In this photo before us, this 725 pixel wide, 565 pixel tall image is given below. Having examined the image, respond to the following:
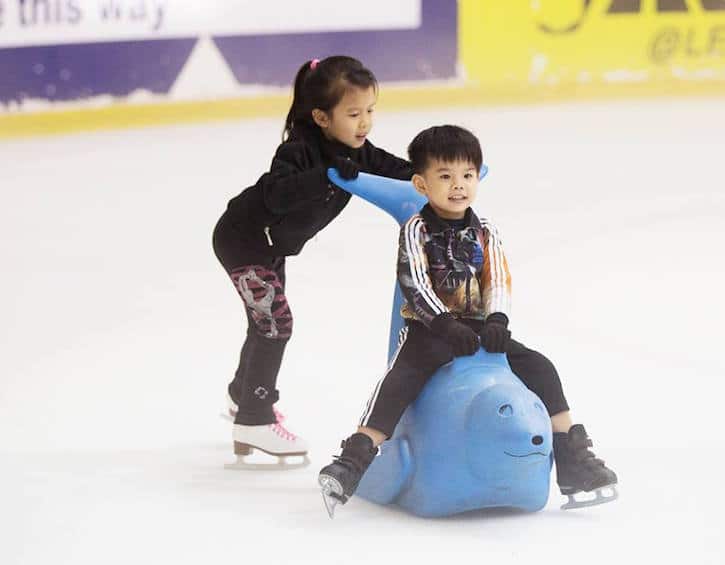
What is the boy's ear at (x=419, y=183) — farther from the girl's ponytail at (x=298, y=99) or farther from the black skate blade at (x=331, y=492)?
the black skate blade at (x=331, y=492)

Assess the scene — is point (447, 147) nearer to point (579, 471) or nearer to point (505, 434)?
point (505, 434)

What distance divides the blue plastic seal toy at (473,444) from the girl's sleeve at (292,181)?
0.46m

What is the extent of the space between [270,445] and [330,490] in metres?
0.49

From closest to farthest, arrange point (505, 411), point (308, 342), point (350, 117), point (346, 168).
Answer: point (505, 411) → point (346, 168) → point (350, 117) → point (308, 342)

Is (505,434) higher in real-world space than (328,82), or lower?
lower

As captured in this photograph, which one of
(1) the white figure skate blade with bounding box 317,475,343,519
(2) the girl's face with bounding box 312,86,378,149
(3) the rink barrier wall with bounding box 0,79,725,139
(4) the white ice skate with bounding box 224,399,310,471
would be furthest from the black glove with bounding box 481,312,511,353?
(3) the rink barrier wall with bounding box 0,79,725,139

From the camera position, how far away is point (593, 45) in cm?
→ 881

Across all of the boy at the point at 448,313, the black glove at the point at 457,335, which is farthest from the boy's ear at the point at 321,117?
the black glove at the point at 457,335

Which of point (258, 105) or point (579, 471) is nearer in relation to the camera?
point (579, 471)

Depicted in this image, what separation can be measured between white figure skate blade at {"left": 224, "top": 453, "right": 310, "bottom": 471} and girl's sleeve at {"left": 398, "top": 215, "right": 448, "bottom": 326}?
567 mm

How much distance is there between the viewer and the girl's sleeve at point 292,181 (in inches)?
116

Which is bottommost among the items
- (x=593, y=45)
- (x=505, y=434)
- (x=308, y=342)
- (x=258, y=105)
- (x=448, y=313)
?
(x=505, y=434)

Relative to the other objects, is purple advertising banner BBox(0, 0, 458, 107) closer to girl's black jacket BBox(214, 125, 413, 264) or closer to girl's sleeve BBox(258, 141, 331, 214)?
girl's black jacket BBox(214, 125, 413, 264)

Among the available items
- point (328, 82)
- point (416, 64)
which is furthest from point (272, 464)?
point (416, 64)
